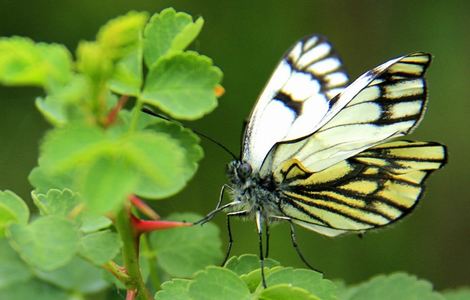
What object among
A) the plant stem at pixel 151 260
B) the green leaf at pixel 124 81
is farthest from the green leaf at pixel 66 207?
the plant stem at pixel 151 260

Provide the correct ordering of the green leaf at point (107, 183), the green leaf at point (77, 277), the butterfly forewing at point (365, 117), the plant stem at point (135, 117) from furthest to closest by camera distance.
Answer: the butterfly forewing at point (365, 117), the green leaf at point (77, 277), the plant stem at point (135, 117), the green leaf at point (107, 183)

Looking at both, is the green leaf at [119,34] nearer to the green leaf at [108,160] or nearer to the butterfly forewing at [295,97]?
the green leaf at [108,160]

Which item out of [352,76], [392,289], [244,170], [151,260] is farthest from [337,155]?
[352,76]

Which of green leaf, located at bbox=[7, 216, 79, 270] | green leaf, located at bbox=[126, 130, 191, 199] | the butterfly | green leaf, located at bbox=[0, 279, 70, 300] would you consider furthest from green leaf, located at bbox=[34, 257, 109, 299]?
green leaf, located at bbox=[126, 130, 191, 199]

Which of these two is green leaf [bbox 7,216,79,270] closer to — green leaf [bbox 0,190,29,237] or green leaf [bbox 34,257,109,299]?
green leaf [bbox 0,190,29,237]

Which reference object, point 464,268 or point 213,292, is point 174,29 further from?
point 464,268

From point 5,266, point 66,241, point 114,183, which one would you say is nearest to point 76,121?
point 114,183
